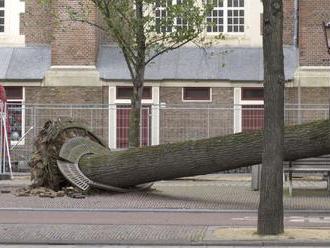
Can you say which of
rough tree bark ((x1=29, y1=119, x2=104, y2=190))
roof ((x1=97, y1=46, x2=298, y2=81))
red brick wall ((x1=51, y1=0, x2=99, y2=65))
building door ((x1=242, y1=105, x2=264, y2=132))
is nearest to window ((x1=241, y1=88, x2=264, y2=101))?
roof ((x1=97, y1=46, x2=298, y2=81))

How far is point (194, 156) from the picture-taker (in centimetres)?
1573

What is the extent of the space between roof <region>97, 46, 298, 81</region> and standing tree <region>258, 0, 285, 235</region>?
16586 millimetres

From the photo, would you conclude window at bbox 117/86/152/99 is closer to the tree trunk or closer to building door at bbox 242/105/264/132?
building door at bbox 242/105/264/132

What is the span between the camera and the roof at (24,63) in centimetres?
2894

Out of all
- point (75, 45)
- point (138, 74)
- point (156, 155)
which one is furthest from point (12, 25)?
point (156, 155)

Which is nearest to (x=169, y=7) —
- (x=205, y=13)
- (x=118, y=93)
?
(x=205, y=13)

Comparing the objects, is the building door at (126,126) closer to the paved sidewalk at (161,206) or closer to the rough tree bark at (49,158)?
the paved sidewalk at (161,206)

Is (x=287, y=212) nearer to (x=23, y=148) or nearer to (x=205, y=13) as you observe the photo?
(x=205, y=13)

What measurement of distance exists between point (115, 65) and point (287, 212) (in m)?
16.5

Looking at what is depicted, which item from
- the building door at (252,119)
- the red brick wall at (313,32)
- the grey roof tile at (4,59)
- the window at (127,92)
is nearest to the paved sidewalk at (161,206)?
the building door at (252,119)

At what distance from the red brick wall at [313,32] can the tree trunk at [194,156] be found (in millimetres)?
13896

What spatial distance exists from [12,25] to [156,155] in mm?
16562

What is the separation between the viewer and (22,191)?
1719 centimetres

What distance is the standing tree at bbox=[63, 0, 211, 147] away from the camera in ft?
67.3
